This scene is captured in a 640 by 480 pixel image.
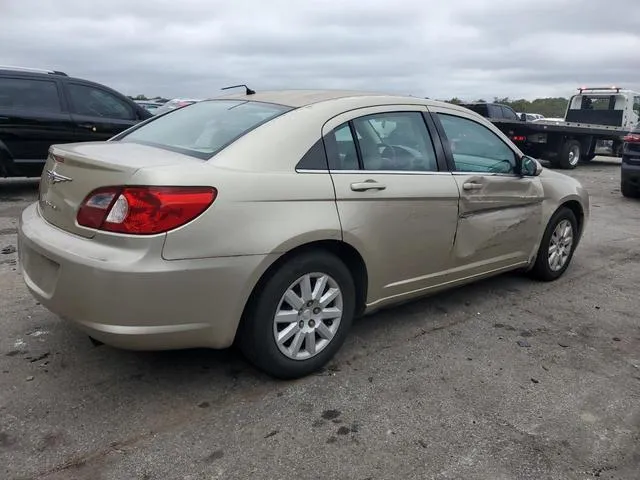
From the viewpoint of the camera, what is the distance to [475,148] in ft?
14.2

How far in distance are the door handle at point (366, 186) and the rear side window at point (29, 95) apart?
6646mm

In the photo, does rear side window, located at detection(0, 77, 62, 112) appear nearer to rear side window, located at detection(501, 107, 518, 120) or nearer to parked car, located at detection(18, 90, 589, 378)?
parked car, located at detection(18, 90, 589, 378)

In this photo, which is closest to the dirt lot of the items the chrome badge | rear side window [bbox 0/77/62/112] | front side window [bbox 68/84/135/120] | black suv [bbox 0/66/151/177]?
the chrome badge

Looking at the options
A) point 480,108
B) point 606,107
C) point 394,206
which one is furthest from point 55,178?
point 606,107

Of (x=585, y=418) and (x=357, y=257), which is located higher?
(x=357, y=257)

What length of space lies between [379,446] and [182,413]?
98 cm

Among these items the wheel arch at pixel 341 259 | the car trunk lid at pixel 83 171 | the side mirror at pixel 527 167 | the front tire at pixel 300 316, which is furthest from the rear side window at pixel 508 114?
the car trunk lid at pixel 83 171

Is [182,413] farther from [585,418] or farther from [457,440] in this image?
[585,418]

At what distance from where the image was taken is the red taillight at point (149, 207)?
8.63 feet

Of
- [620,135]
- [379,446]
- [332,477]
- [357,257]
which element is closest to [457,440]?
[379,446]

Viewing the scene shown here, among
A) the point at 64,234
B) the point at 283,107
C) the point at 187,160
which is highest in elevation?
the point at 283,107

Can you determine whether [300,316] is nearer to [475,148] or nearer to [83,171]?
[83,171]

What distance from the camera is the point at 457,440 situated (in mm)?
2729

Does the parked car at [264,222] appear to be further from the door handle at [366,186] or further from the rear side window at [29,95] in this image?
the rear side window at [29,95]
